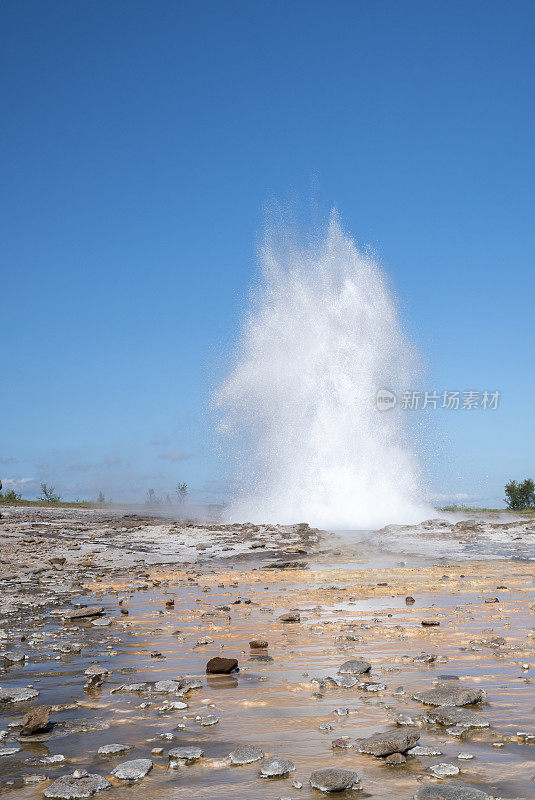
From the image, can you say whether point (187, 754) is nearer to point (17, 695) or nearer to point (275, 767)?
point (275, 767)

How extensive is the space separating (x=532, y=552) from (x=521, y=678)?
11.2m

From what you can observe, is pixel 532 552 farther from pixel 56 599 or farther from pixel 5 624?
pixel 5 624

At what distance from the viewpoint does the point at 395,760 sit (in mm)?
3279

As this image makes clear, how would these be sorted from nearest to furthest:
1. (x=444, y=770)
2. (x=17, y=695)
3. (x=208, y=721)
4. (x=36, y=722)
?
(x=444, y=770), (x=36, y=722), (x=208, y=721), (x=17, y=695)

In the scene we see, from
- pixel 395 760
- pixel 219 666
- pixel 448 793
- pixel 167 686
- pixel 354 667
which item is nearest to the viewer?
pixel 448 793

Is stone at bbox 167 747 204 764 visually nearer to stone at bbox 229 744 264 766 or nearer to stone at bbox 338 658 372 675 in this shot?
stone at bbox 229 744 264 766

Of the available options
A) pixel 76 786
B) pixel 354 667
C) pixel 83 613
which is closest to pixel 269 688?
pixel 354 667

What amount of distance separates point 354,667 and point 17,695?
8.23 feet

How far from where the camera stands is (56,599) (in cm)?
885

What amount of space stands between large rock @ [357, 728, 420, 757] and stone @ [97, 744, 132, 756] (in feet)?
4.25

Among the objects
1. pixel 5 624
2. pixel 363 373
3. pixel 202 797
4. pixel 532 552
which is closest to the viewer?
pixel 202 797

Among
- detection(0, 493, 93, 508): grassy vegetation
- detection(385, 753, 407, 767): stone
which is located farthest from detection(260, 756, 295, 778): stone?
detection(0, 493, 93, 508): grassy vegetation

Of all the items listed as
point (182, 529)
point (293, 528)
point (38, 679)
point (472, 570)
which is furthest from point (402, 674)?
point (182, 529)

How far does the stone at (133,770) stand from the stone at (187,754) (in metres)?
0.16
